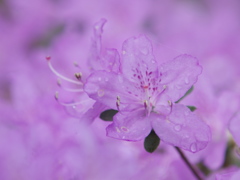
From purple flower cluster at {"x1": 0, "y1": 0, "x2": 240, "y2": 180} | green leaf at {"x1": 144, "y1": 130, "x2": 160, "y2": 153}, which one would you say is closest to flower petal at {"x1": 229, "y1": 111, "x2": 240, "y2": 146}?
purple flower cluster at {"x1": 0, "y1": 0, "x2": 240, "y2": 180}

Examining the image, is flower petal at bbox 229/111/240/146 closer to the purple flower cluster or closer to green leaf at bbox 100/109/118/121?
the purple flower cluster

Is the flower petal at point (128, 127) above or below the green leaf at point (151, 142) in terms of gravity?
above

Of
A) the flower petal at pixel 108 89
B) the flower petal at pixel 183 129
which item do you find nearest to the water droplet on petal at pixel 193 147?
the flower petal at pixel 183 129

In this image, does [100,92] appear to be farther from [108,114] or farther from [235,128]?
[235,128]

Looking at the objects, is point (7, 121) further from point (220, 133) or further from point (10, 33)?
point (10, 33)

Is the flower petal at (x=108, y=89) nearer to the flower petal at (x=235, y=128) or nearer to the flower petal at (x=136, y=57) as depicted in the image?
the flower petal at (x=136, y=57)

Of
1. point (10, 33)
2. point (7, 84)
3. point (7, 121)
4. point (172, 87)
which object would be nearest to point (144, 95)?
point (172, 87)
